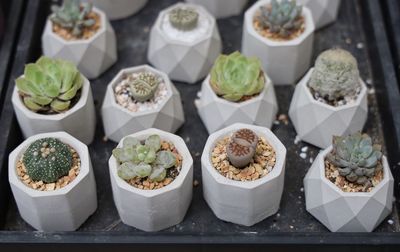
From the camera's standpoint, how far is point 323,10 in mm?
2271

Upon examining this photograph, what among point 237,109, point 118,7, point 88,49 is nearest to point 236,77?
point 237,109

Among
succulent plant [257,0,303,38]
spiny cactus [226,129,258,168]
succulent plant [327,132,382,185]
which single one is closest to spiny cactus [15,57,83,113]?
spiny cactus [226,129,258,168]

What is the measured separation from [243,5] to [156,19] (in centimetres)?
27

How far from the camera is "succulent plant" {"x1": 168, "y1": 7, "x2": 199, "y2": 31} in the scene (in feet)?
6.83

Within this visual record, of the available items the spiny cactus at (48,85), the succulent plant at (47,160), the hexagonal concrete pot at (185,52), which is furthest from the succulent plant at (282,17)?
the succulent plant at (47,160)

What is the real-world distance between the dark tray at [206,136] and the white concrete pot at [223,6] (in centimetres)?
2

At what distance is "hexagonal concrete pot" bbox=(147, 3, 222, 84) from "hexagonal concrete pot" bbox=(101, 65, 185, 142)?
0.12 meters

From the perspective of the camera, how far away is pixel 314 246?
1717 millimetres

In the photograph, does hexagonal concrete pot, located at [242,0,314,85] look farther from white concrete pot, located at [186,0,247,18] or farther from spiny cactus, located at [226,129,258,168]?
spiny cactus, located at [226,129,258,168]

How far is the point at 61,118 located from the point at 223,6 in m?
0.69

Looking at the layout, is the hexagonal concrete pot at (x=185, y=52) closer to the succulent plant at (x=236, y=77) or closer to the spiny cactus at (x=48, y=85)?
the succulent plant at (x=236, y=77)

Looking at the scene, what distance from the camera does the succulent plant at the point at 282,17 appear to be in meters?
2.05

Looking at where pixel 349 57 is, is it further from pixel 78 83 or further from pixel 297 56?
→ pixel 78 83

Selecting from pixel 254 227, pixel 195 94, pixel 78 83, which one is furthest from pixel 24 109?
pixel 254 227
